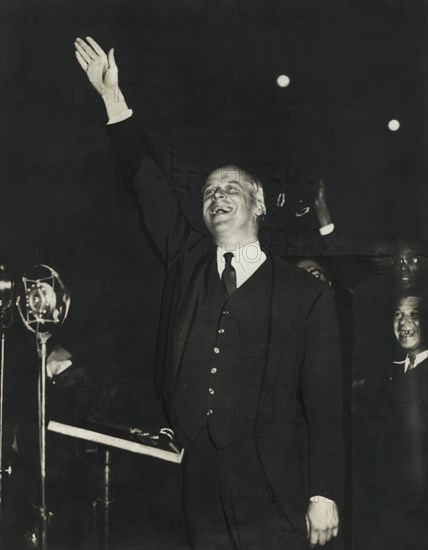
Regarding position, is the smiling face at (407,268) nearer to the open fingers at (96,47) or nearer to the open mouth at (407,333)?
the open mouth at (407,333)

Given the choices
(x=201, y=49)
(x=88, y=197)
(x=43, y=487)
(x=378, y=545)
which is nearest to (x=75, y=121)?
(x=88, y=197)

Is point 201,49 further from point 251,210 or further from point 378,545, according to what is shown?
point 378,545

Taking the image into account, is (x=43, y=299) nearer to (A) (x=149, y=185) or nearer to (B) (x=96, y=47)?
(A) (x=149, y=185)

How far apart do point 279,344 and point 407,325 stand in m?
0.59

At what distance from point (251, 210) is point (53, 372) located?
3.74 feet

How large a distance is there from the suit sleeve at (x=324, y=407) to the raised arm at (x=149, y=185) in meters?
0.69

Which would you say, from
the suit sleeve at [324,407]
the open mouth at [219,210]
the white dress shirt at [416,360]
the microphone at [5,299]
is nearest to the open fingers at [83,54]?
the open mouth at [219,210]

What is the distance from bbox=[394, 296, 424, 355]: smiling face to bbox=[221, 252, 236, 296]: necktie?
74cm

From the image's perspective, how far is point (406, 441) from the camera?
2.57 meters

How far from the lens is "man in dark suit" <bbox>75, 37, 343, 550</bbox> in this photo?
2.49 meters

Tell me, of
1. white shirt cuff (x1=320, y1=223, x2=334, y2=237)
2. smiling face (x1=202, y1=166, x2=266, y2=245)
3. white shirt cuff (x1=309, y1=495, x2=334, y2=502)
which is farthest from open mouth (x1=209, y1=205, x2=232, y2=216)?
white shirt cuff (x1=309, y1=495, x2=334, y2=502)

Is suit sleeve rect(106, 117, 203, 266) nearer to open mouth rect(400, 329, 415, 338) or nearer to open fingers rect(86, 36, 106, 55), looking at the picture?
open fingers rect(86, 36, 106, 55)

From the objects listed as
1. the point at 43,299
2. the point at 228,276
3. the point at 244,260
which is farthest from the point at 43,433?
the point at 244,260

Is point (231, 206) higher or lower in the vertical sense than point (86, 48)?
lower
